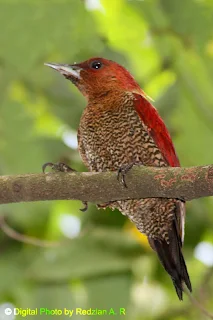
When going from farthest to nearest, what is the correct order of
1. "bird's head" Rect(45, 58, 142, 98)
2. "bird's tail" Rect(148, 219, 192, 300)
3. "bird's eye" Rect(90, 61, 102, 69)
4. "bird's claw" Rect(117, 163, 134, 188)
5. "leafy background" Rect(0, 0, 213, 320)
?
1. "bird's eye" Rect(90, 61, 102, 69)
2. "bird's head" Rect(45, 58, 142, 98)
3. "leafy background" Rect(0, 0, 213, 320)
4. "bird's tail" Rect(148, 219, 192, 300)
5. "bird's claw" Rect(117, 163, 134, 188)

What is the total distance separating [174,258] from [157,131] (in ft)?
2.65

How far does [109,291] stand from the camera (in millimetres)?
5289

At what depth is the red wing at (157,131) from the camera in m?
4.43

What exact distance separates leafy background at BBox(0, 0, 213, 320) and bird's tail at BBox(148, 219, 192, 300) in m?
0.65

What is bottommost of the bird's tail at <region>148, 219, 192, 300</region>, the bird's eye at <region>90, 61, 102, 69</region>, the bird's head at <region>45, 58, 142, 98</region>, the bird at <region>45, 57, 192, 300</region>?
the bird's tail at <region>148, 219, 192, 300</region>

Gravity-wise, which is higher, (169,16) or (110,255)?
(169,16)

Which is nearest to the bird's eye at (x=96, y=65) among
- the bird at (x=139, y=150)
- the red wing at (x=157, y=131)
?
the bird at (x=139, y=150)

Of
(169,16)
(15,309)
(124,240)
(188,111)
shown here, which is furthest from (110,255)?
(169,16)

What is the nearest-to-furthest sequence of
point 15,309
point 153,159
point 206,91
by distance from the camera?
point 153,159 < point 206,91 < point 15,309

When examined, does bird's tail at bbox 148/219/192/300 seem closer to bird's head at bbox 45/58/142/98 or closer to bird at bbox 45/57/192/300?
bird at bbox 45/57/192/300

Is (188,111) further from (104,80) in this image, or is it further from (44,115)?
(44,115)

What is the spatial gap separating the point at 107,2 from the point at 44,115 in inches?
45.7

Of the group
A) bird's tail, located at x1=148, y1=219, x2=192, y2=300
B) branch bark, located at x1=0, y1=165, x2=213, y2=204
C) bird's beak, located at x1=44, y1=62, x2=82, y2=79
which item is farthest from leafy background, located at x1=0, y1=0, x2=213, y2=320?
branch bark, located at x1=0, y1=165, x2=213, y2=204

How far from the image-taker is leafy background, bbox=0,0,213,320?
4.69m
